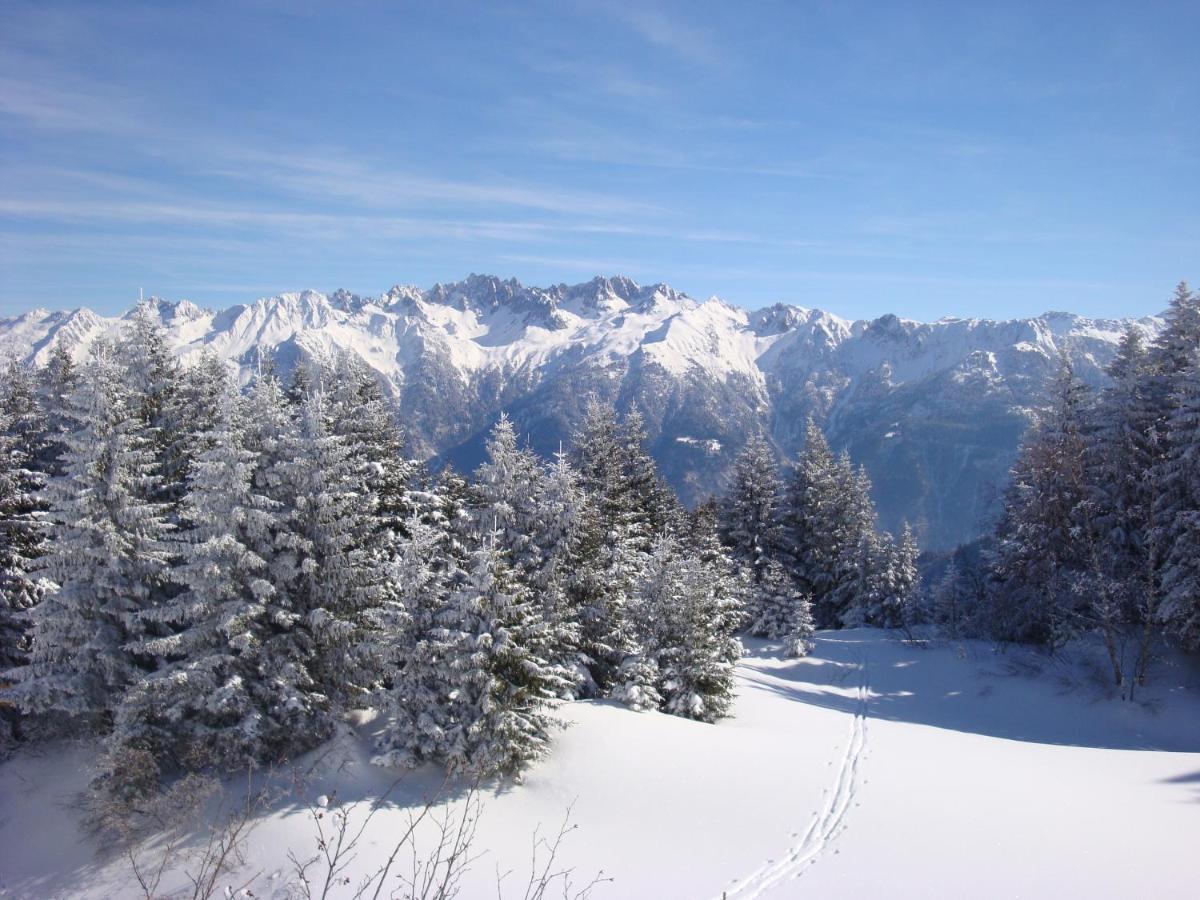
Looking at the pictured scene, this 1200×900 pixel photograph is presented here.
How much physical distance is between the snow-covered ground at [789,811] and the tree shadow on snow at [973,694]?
18 centimetres

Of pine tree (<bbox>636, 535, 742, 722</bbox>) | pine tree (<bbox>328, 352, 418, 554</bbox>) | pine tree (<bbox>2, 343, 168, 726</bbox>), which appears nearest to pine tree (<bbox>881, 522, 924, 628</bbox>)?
pine tree (<bbox>636, 535, 742, 722</bbox>)

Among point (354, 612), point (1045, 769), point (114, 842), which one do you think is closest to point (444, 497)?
point (354, 612)

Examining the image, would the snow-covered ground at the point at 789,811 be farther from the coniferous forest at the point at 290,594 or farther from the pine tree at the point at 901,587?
the pine tree at the point at 901,587

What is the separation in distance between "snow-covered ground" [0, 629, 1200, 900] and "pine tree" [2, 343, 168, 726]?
259 centimetres

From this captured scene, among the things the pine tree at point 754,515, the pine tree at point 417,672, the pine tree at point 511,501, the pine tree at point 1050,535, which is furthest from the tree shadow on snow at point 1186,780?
the pine tree at point 754,515

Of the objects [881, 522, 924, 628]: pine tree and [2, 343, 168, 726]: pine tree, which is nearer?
[2, 343, 168, 726]: pine tree

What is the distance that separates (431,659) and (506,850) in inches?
187

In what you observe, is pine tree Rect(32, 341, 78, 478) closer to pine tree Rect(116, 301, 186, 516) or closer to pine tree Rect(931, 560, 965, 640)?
pine tree Rect(116, 301, 186, 516)

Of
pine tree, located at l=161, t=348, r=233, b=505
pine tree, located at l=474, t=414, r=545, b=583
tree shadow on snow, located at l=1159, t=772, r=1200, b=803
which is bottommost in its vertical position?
tree shadow on snow, located at l=1159, t=772, r=1200, b=803

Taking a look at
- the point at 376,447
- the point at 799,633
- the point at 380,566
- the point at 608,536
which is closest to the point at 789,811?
the point at 380,566

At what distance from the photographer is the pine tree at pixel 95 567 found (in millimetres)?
19641

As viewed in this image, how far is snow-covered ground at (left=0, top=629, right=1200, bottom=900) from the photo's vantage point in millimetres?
14047

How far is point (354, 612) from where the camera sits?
21.5 meters

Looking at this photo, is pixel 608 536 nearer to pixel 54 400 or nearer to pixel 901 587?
pixel 54 400
